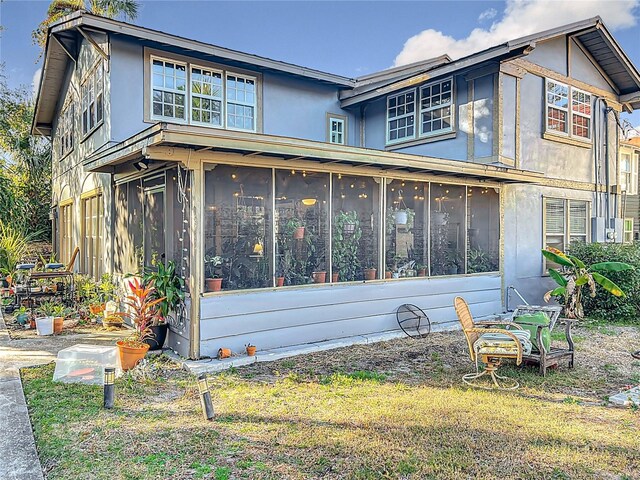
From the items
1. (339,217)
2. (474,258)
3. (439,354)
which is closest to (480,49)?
(474,258)

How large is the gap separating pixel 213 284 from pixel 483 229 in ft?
19.5

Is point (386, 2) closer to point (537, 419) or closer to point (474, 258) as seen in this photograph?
point (474, 258)

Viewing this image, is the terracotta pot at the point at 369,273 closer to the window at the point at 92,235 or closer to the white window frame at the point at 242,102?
the white window frame at the point at 242,102

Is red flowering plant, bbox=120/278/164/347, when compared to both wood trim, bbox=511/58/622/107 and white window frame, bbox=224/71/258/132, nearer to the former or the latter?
white window frame, bbox=224/71/258/132

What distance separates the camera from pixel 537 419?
4414 millimetres

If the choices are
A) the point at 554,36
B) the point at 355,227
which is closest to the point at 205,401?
the point at 355,227

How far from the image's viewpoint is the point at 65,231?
14.5 metres

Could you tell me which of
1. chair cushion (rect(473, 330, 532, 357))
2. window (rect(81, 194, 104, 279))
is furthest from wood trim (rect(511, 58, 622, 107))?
window (rect(81, 194, 104, 279))

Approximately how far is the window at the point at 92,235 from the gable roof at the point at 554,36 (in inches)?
264

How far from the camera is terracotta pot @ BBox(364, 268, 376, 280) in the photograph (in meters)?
8.09

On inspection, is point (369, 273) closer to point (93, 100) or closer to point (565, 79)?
point (93, 100)

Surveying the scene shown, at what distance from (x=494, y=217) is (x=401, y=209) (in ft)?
8.45

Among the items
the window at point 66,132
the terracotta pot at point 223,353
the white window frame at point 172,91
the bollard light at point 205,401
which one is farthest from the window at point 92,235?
the bollard light at point 205,401

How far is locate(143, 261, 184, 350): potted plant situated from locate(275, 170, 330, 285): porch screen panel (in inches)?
57.7
